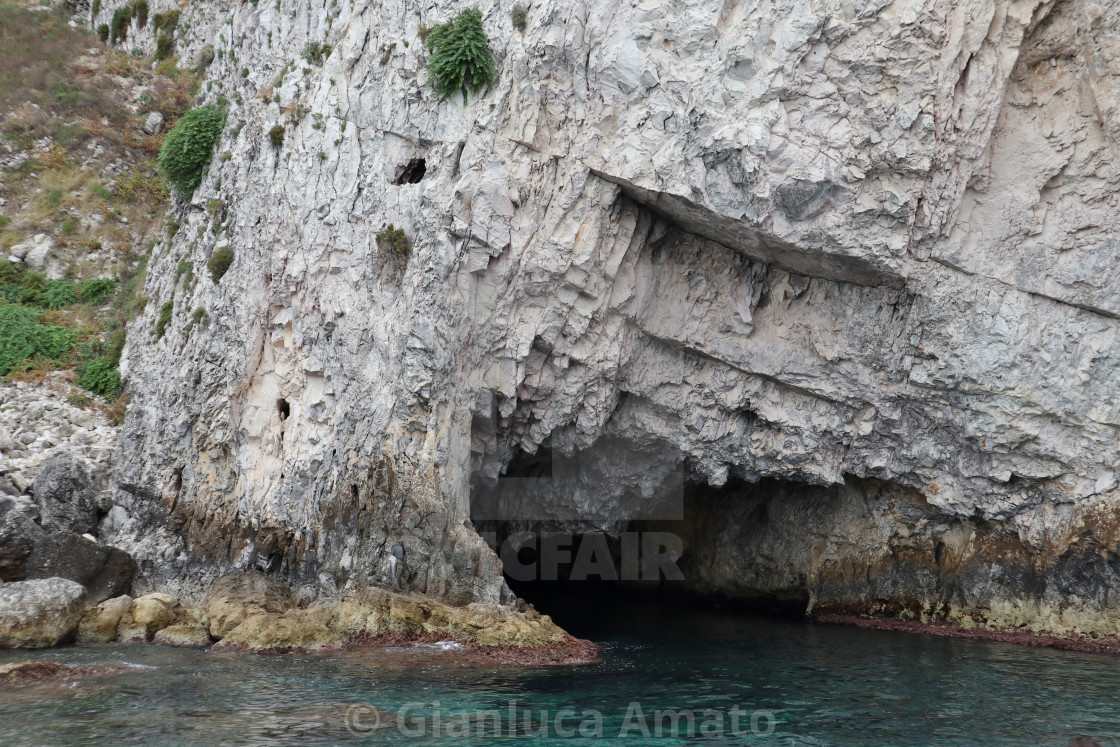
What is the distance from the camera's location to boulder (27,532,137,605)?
20.0m

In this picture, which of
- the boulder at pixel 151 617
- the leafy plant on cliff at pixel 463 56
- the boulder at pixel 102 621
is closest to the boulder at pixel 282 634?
the boulder at pixel 151 617

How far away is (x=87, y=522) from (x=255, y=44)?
16495 millimetres

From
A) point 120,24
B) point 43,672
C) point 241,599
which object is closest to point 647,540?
point 241,599

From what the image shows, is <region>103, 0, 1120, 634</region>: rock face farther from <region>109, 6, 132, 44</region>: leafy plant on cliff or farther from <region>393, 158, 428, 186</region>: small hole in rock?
<region>109, 6, 132, 44</region>: leafy plant on cliff

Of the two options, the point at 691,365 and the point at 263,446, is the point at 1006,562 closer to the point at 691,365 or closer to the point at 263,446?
the point at 691,365

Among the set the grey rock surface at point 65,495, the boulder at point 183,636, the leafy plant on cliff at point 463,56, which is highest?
the leafy plant on cliff at point 463,56

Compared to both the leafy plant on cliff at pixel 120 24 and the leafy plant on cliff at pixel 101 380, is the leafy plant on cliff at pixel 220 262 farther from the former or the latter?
the leafy plant on cliff at pixel 120 24

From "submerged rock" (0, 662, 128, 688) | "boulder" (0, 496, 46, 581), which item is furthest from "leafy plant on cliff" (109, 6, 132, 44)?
"submerged rock" (0, 662, 128, 688)

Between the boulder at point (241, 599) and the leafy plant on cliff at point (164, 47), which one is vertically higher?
the leafy plant on cliff at point (164, 47)

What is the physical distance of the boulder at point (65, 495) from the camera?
22031 mm

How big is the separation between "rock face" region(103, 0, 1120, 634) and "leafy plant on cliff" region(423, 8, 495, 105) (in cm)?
46

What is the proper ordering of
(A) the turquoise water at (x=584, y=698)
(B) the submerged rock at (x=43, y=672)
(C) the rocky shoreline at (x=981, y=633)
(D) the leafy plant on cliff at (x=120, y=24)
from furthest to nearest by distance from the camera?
1. (D) the leafy plant on cliff at (x=120, y=24)
2. (C) the rocky shoreline at (x=981, y=633)
3. (B) the submerged rock at (x=43, y=672)
4. (A) the turquoise water at (x=584, y=698)

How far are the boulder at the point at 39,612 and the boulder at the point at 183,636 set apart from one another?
1923mm

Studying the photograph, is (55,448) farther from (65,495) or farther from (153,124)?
(153,124)
